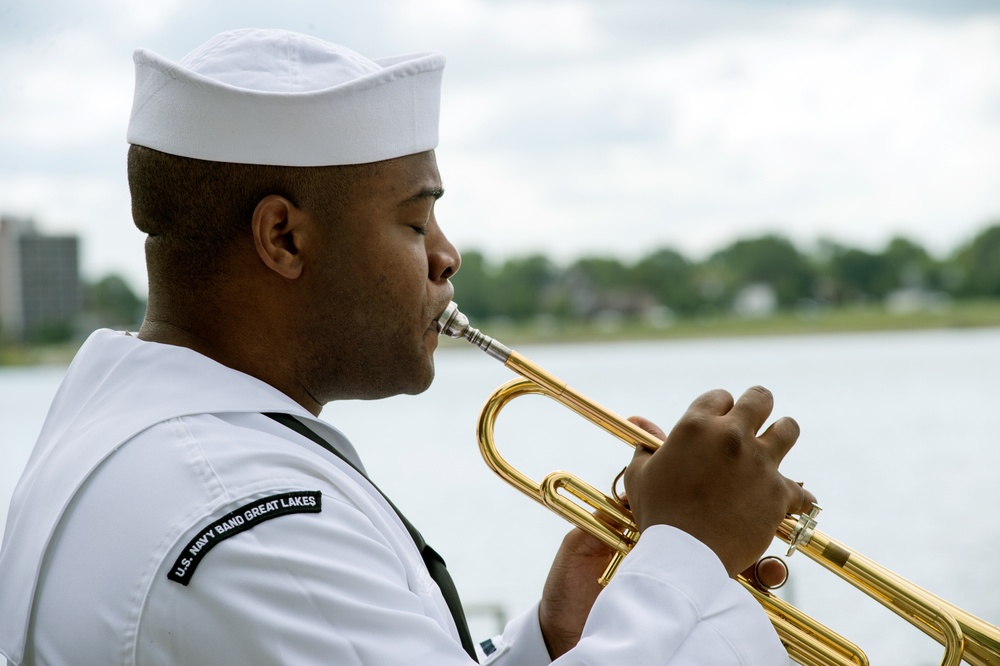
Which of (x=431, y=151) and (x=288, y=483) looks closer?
(x=288, y=483)

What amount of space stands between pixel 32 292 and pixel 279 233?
19.5 ft

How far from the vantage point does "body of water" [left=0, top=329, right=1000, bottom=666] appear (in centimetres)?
573

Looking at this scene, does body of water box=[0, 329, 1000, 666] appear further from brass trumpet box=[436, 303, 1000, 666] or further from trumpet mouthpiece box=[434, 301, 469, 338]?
trumpet mouthpiece box=[434, 301, 469, 338]

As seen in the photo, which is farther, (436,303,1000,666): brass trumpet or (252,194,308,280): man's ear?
(436,303,1000,666): brass trumpet

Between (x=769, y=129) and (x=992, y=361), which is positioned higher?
(x=769, y=129)

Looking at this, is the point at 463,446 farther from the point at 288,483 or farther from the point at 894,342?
the point at 288,483

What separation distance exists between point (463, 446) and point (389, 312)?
21.3 feet

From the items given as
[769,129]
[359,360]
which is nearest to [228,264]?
[359,360]

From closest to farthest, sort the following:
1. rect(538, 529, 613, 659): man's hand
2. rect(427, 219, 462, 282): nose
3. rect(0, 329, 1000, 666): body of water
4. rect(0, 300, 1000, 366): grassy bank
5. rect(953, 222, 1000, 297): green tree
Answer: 1. rect(427, 219, 462, 282): nose
2. rect(538, 529, 613, 659): man's hand
3. rect(0, 329, 1000, 666): body of water
4. rect(953, 222, 1000, 297): green tree
5. rect(0, 300, 1000, 366): grassy bank

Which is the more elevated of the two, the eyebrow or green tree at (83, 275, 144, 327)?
the eyebrow

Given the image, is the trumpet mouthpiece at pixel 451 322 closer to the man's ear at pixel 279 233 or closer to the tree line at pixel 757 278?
the man's ear at pixel 279 233

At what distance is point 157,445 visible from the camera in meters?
1.15

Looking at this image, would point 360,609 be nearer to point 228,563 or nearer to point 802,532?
point 228,563

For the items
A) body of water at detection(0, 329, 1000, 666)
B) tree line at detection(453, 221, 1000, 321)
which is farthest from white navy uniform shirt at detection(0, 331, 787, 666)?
tree line at detection(453, 221, 1000, 321)
